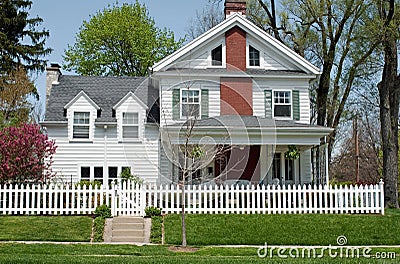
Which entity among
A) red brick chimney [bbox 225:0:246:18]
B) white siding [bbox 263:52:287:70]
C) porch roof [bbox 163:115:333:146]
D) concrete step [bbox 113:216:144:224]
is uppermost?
red brick chimney [bbox 225:0:246:18]

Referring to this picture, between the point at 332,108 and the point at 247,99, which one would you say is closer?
the point at 247,99

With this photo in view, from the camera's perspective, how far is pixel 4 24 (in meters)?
38.3

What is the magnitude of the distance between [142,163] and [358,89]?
54.5ft

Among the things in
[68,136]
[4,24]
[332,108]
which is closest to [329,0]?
[332,108]

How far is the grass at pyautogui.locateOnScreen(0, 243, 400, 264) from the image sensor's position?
11359 mm

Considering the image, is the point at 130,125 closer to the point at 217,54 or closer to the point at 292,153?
the point at 217,54

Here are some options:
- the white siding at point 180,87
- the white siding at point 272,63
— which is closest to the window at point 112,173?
the white siding at point 180,87

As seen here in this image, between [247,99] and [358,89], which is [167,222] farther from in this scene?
[358,89]

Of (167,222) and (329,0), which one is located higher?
(329,0)

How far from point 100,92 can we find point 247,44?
7.98 m

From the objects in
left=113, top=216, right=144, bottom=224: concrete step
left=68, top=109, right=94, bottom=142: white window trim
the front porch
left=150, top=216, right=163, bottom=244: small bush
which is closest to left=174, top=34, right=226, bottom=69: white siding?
the front porch

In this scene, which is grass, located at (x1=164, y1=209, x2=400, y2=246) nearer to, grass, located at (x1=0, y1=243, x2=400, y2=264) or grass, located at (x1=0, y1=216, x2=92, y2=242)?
grass, located at (x1=0, y1=243, x2=400, y2=264)

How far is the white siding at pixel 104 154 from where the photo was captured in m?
25.0

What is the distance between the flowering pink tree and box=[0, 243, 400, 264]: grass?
19.7 feet
